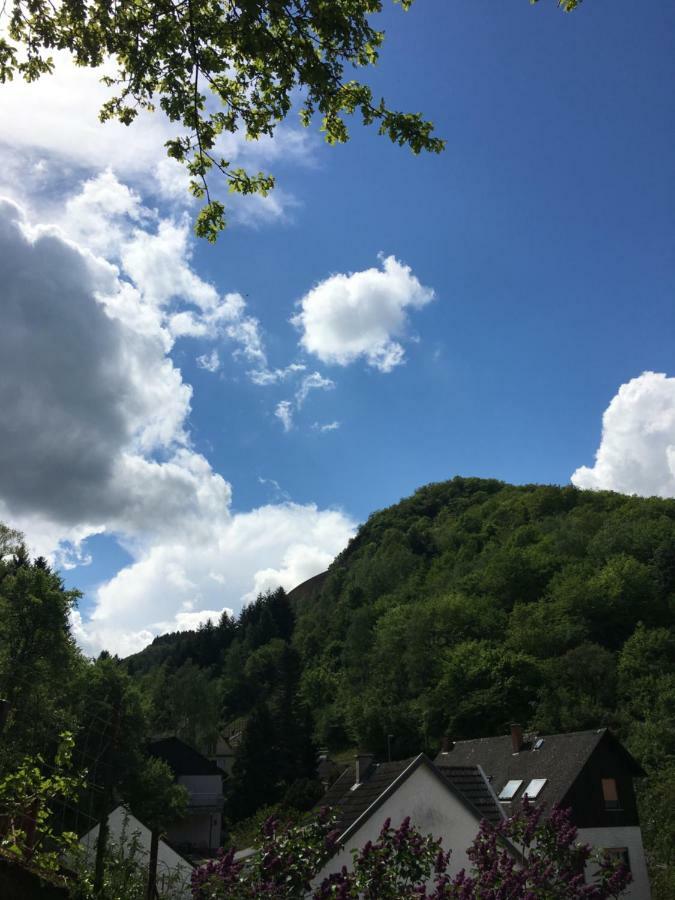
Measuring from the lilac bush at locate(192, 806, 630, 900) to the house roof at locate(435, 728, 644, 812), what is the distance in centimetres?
1941

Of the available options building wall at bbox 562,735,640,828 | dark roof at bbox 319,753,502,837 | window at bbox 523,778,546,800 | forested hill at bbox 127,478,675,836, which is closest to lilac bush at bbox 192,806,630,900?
dark roof at bbox 319,753,502,837

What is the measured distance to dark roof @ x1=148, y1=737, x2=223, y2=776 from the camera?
5241 centimetres

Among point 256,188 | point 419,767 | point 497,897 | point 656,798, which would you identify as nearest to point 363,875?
point 497,897

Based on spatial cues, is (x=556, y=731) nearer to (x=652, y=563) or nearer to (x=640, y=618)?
(x=640, y=618)

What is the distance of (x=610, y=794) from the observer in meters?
28.5

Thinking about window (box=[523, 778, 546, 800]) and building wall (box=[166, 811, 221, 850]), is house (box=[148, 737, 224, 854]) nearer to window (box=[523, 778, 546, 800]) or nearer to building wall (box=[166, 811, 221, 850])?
building wall (box=[166, 811, 221, 850])

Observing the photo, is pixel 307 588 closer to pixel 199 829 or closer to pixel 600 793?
pixel 199 829

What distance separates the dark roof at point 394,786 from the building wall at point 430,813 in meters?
0.21

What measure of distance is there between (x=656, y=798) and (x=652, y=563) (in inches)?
2062

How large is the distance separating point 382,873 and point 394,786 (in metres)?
14.6

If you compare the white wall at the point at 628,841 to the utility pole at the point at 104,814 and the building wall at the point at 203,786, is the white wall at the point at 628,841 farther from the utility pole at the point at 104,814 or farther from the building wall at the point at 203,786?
the building wall at the point at 203,786

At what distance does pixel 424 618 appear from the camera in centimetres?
7650

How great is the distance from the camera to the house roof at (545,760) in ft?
91.6

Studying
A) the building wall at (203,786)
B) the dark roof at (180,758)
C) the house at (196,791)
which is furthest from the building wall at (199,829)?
the dark roof at (180,758)
